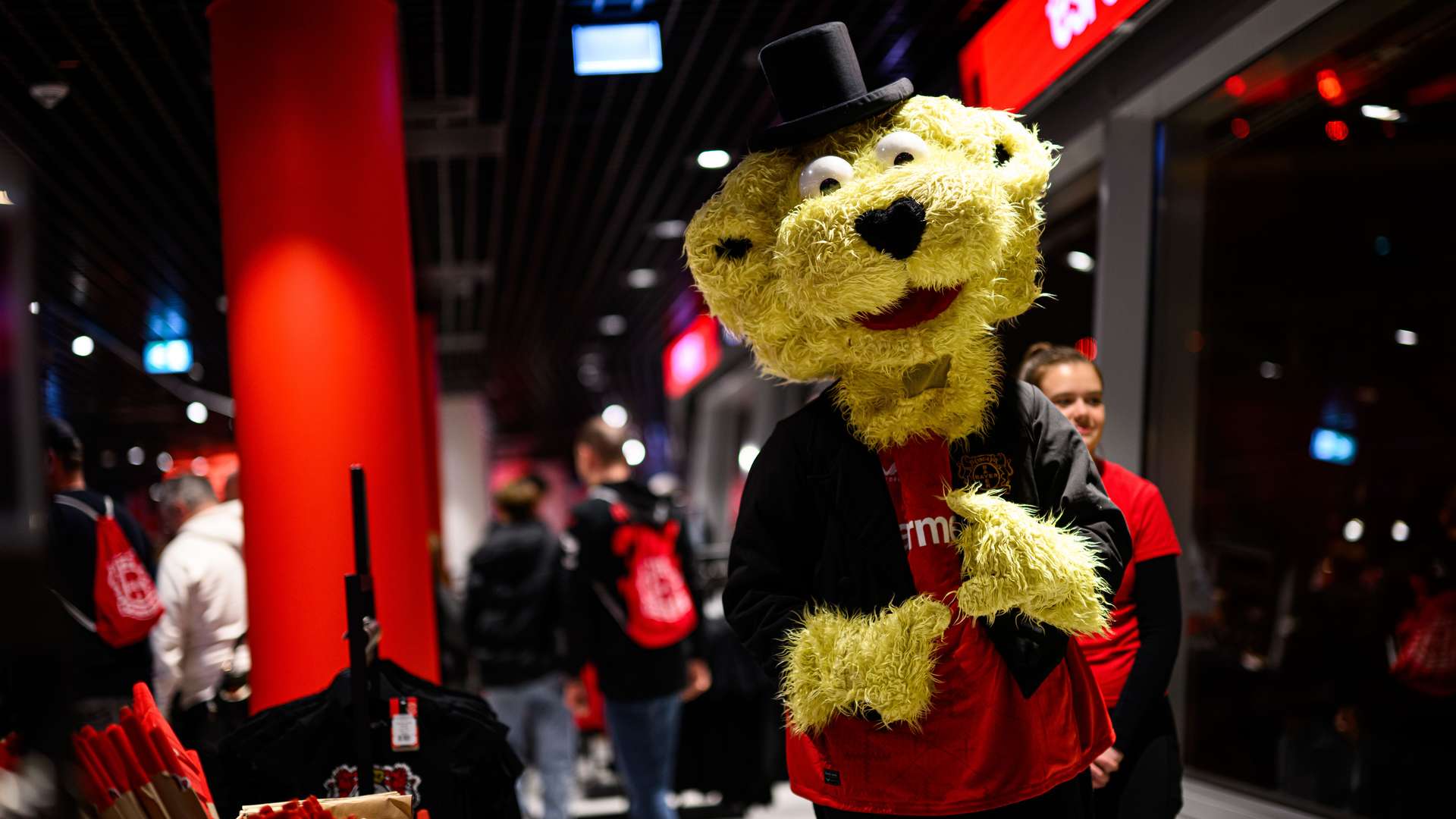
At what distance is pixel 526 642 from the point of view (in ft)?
16.4

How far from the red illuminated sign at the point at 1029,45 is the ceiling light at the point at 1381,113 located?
1119 mm

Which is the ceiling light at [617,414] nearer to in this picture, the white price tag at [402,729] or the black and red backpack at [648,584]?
the black and red backpack at [648,584]

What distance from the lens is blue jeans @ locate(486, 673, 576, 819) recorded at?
16.3 feet

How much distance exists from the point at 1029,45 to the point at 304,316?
245 cm

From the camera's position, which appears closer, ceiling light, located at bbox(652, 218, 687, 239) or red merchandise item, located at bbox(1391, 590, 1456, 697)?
red merchandise item, located at bbox(1391, 590, 1456, 697)

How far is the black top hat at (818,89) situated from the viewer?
1.94 m

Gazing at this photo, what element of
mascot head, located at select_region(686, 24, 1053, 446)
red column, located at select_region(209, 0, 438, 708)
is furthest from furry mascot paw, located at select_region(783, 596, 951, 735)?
red column, located at select_region(209, 0, 438, 708)

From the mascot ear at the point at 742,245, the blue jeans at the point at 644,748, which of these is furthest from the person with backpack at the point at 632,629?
the mascot ear at the point at 742,245

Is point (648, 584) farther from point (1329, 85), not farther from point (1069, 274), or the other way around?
point (1329, 85)

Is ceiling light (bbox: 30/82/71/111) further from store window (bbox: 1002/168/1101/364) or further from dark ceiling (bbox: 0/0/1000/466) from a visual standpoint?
store window (bbox: 1002/168/1101/364)

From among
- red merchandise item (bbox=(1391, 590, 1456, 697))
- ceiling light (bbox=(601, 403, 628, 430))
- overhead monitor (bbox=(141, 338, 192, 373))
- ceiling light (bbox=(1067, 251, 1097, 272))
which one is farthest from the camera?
ceiling light (bbox=(601, 403, 628, 430))

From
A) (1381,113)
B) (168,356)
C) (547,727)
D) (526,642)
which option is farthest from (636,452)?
(1381,113)

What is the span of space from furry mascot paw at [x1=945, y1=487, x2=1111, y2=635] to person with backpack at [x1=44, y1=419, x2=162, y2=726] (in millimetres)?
2841

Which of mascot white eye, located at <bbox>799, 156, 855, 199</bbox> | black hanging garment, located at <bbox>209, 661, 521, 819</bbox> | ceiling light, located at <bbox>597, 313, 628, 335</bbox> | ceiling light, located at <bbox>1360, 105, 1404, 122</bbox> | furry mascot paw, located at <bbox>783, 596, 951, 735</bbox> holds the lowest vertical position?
black hanging garment, located at <bbox>209, 661, 521, 819</bbox>
